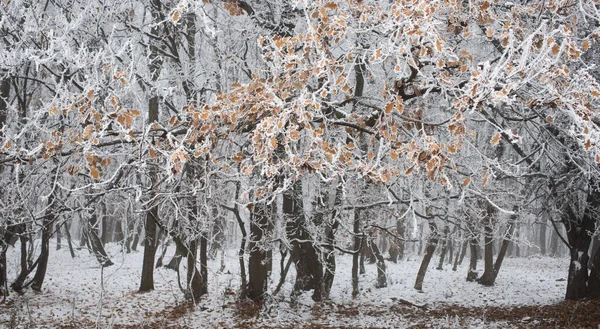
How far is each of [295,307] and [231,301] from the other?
1792mm

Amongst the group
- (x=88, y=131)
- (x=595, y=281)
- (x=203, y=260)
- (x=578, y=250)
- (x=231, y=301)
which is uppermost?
(x=88, y=131)

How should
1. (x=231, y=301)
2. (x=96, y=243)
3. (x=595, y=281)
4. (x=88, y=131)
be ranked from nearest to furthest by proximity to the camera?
1. (x=88, y=131)
2. (x=595, y=281)
3. (x=231, y=301)
4. (x=96, y=243)

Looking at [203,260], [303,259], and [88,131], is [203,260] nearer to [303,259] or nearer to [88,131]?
[303,259]

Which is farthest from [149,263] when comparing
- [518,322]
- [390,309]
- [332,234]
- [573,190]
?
[573,190]

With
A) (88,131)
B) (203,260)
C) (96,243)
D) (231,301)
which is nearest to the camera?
(88,131)

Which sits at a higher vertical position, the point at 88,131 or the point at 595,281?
the point at 88,131

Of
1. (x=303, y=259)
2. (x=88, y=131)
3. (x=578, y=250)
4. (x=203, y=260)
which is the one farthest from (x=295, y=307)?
(x=88, y=131)

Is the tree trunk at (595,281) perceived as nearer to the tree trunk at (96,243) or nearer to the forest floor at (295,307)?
the forest floor at (295,307)

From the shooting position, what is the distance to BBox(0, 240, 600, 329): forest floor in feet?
30.3

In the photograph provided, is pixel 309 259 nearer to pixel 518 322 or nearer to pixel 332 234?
pixel 332 234

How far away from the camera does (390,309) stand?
11.8m

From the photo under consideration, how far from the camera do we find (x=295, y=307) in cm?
1041

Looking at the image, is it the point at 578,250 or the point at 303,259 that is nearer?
the point at 578,250

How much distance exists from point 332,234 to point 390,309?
303 cm
